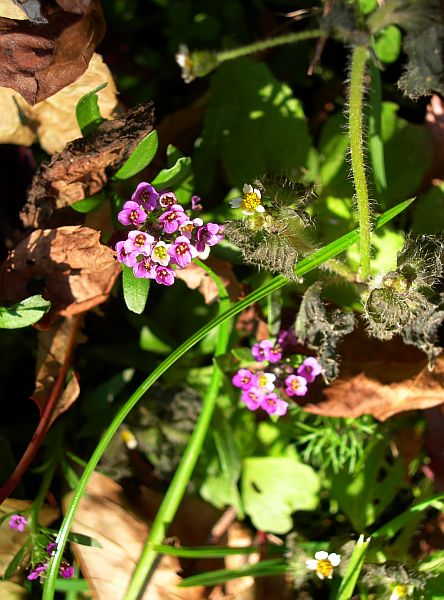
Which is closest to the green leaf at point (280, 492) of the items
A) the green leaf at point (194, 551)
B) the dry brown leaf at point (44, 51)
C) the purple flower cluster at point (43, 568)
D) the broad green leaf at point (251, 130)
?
the green leaf at point (194, 551)

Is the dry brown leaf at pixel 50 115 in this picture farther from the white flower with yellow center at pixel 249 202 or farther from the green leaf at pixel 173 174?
the white flower with yellow center at pixel 249 202

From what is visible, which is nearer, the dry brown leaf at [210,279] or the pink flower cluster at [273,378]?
the pink flower cluster at [273,378]

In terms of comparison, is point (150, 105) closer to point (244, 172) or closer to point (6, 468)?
point (244, 172)

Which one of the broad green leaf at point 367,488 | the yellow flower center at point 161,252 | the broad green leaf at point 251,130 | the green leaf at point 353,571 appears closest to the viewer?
the yellow flower center at point 161,252

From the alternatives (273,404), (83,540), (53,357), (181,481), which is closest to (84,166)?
(53,357)

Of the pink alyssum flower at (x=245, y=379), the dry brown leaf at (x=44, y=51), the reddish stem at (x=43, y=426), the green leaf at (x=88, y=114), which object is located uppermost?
the dry brown leaf at (x=44, y=51)

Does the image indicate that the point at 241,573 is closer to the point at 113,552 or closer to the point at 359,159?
the point at 113,552

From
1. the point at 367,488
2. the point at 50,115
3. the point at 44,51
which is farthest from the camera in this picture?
the point at 367,488
